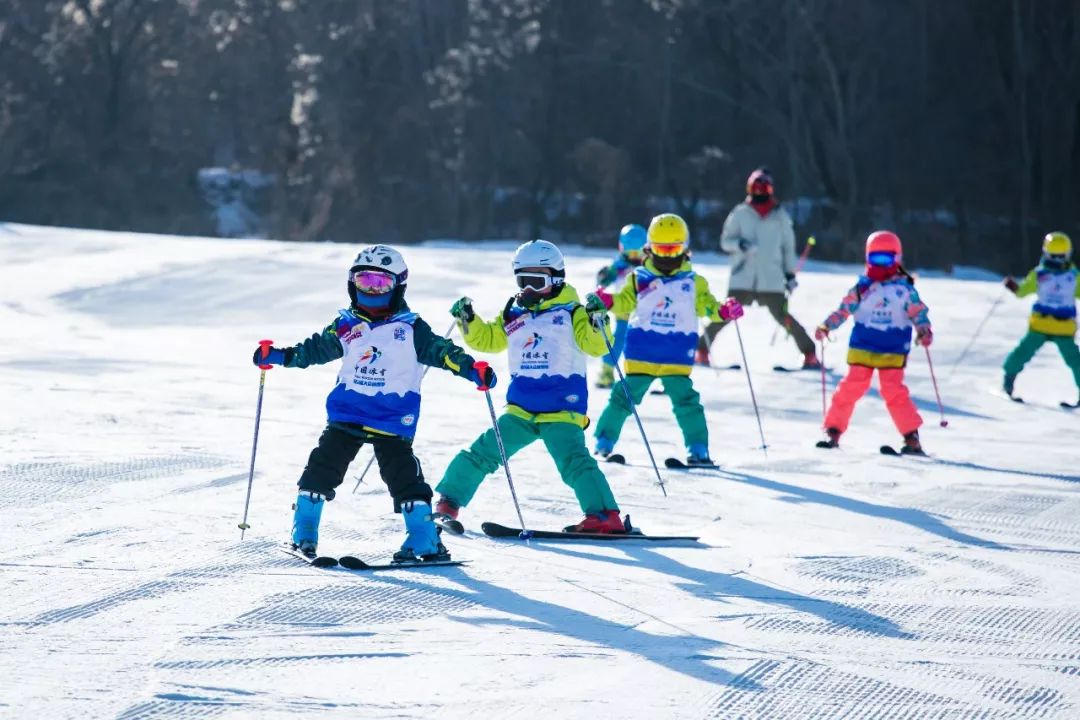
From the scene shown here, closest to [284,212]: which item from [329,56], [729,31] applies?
[329,56]

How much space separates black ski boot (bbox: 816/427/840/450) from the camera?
1024 centimetres

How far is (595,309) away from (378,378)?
4.38ft

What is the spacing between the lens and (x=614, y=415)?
934 cm

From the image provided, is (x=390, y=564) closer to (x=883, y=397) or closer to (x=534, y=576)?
(x=534, y=576)

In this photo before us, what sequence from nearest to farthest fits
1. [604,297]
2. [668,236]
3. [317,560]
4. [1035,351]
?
[317,560]
[604,297]
[668,236]
[1035,351]

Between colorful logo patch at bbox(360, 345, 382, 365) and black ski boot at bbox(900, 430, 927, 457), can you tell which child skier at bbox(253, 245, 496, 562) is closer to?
colorful logo patch at bbox(360, 345, 382, 365)

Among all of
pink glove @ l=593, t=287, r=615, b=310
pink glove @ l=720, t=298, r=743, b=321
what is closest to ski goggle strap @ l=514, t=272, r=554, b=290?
pink glove @ l=593, t=287, r=615, b=310

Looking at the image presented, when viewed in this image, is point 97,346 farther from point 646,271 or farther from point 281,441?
point 646,271

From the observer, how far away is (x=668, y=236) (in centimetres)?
940

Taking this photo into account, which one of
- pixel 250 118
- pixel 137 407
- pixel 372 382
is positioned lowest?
pixel 137 407

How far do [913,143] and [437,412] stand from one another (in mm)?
23611

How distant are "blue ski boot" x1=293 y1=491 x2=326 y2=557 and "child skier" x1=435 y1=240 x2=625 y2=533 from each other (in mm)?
936

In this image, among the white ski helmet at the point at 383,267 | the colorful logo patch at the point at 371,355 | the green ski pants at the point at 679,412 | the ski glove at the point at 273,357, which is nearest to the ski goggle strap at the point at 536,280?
the white ski helmet at the point at 383,267

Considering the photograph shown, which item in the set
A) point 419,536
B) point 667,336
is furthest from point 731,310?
point 419,536
